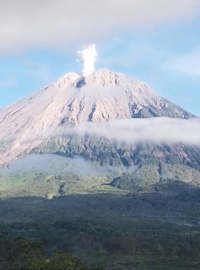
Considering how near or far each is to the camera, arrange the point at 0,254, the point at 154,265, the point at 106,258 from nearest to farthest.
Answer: the point at 0,254 < the point at 154,265 < the point at 106,258

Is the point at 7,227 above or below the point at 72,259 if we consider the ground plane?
above

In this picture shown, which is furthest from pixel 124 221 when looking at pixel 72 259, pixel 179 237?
pixel 72 259

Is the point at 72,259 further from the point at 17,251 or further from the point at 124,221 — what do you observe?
the point at 124,221

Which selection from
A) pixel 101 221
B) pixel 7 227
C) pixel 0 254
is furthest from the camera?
pixel 101 221

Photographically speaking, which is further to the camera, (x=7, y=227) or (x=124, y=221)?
(x=124, y=221)

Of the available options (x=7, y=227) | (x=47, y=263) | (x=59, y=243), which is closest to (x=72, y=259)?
(x=47, y=263)

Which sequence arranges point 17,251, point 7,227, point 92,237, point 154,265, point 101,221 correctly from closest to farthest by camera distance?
point 17,251 < point 154,265 < point 92,237 < point 7,227 < point 101,221

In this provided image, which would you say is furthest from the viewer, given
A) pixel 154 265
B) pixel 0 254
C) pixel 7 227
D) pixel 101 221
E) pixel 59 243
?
pixel 101 221

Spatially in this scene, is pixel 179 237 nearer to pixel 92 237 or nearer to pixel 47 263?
pixel 92 237

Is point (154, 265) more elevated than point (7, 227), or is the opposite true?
point (7, 227)
